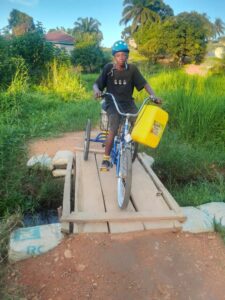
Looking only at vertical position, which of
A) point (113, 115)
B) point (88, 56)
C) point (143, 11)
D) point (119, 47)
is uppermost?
point (143, 11)

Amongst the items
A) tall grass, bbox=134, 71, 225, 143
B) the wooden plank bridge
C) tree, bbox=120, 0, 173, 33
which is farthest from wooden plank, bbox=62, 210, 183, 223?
tree, bbox=120, 0, 173, 33

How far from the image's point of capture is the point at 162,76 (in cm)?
1118

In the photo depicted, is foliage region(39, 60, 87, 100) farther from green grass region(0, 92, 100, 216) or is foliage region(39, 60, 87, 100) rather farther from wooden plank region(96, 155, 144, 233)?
wooden plank region(96, 155, 144, 233)

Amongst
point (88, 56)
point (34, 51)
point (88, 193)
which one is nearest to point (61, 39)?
point (88, 56)

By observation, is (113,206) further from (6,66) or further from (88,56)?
(88,56)

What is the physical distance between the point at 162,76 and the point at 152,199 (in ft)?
26.9

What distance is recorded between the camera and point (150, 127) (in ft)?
10.5

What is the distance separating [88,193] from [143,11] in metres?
38.6

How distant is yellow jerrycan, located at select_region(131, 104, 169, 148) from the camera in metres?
3.19

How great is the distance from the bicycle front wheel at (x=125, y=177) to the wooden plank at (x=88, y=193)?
23cm

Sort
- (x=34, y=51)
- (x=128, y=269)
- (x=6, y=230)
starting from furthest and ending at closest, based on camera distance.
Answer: (x=34, y=51)
(x=6, y=230)
(x=128, y=269)

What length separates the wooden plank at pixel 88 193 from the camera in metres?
3.17

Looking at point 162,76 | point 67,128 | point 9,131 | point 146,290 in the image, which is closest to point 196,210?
point 146,290

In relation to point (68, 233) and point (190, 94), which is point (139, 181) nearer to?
point (68, 233)
